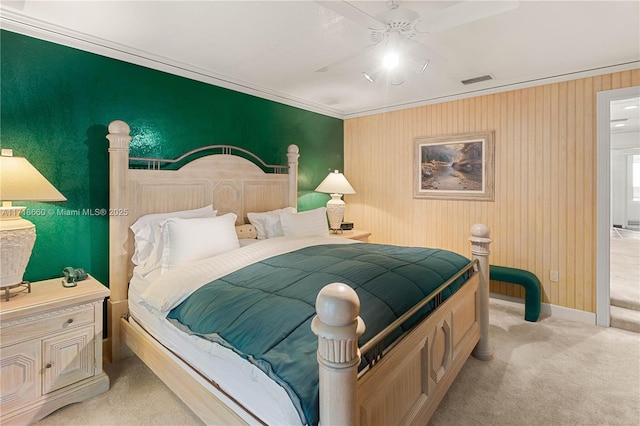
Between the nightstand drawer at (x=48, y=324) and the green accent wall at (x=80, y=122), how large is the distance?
558 mm

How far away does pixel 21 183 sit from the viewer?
194 cm

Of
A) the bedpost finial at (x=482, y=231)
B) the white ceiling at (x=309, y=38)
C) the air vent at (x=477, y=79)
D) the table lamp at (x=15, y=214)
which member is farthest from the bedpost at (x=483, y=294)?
the table lamp at (x=15, y=214)

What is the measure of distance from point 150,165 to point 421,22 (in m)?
2.45

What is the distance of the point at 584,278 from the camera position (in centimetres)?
334

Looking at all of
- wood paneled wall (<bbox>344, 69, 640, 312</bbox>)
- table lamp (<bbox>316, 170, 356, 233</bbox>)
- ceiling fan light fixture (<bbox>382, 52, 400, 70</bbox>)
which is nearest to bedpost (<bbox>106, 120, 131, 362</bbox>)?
ceiling fan light fixture (<bbox>382, 52, 400, 70</bbox>)

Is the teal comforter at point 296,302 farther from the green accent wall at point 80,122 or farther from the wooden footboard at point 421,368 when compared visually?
the green accent wall at point 80,122

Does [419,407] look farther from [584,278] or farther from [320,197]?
[320,197]

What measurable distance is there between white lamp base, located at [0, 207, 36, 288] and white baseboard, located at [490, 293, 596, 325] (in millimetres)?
4428

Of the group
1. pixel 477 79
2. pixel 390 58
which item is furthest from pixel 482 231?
pixel 477 79

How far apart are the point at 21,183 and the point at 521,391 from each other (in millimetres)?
3445

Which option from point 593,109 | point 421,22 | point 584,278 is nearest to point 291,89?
point 421,22

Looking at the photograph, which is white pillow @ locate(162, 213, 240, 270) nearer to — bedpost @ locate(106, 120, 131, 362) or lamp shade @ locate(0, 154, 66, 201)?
bedpost @ locate(106, 120, 131, 362)

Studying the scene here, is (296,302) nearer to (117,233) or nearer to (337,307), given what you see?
(337,307)

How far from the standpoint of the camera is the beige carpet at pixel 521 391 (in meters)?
1.97
